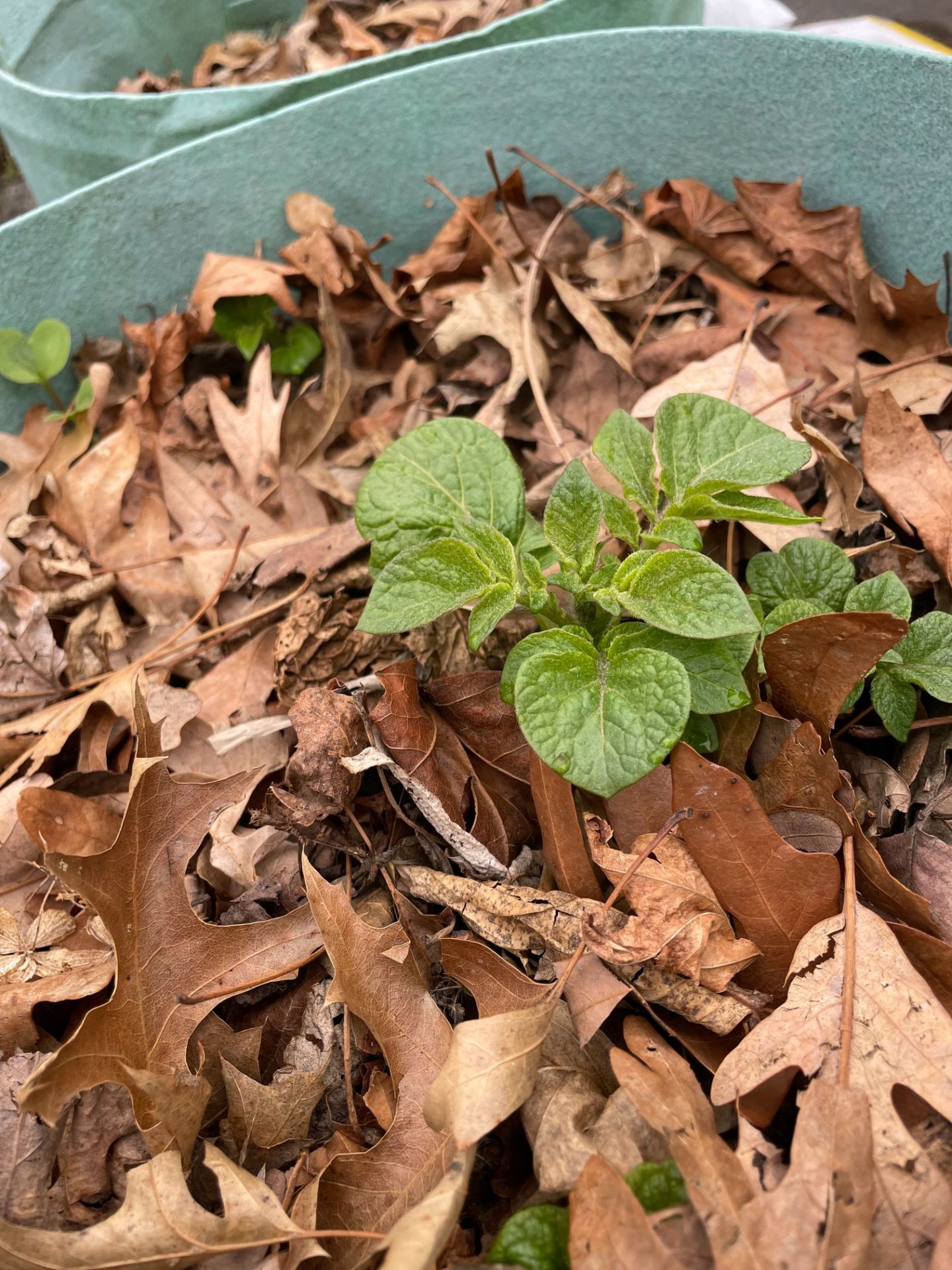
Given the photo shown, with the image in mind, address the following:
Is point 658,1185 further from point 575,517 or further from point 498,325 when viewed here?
point 498,325

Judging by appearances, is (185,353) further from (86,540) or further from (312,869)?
(312,869)

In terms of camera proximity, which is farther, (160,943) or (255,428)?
(255,428)

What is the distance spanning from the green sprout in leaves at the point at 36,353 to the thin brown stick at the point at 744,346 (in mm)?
1300

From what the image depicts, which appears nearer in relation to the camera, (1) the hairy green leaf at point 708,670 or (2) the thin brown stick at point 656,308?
(1) the hairy green leaf at point 708,670

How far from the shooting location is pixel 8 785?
142 cm

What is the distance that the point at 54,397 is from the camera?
1.87 meters

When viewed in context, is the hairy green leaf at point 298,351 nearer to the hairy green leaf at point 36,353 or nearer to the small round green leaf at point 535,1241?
the hairy green leaf at point 36,353

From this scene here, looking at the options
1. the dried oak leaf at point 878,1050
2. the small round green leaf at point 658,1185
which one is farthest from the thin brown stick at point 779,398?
the small round green leaf at point 658,1185

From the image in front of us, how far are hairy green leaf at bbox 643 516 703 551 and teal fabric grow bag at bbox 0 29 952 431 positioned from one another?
90cm

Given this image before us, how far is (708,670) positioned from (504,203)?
1.26 metres

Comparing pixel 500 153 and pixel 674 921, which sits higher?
pixel 500 153

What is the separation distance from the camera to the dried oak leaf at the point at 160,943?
1046 millimetres

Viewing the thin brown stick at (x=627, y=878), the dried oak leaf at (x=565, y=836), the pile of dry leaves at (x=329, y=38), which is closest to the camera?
the thin brown stick at (x=627, y=878)

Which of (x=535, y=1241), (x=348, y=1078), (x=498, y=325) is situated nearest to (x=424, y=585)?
(x=348, y=1078)
